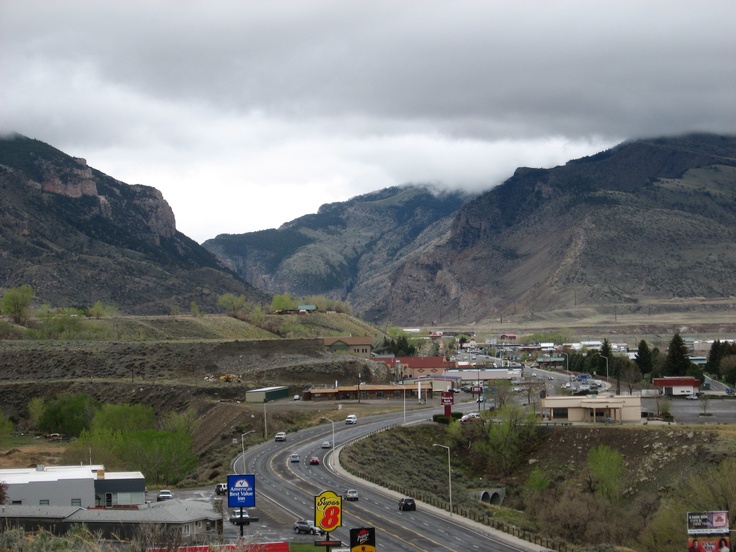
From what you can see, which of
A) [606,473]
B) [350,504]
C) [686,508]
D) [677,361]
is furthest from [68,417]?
[686,508]

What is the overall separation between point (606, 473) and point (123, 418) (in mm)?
57575

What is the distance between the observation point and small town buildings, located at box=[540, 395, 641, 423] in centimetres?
11231

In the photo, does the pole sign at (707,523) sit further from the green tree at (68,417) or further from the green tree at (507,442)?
the green tree at (68,417)

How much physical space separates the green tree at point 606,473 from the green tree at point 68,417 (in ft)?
200

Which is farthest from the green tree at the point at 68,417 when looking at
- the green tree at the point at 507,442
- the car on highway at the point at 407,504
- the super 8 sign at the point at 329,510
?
the super 8 sign at the point at 329,510

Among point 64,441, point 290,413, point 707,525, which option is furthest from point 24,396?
point 707,525

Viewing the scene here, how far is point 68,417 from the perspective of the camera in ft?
440

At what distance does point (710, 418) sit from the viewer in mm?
112438

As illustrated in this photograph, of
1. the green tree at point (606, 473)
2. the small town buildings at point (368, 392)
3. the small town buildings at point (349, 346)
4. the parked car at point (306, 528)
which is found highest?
the small town buildings at point (349, 346)

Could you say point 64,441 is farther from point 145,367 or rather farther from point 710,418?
point 710,418

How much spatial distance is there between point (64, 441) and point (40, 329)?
74385 mm

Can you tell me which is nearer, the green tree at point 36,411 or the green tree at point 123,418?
the green tree at point 123,418

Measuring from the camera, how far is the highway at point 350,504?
62219mm

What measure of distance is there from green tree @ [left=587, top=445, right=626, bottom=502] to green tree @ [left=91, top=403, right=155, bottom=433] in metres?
49.6
